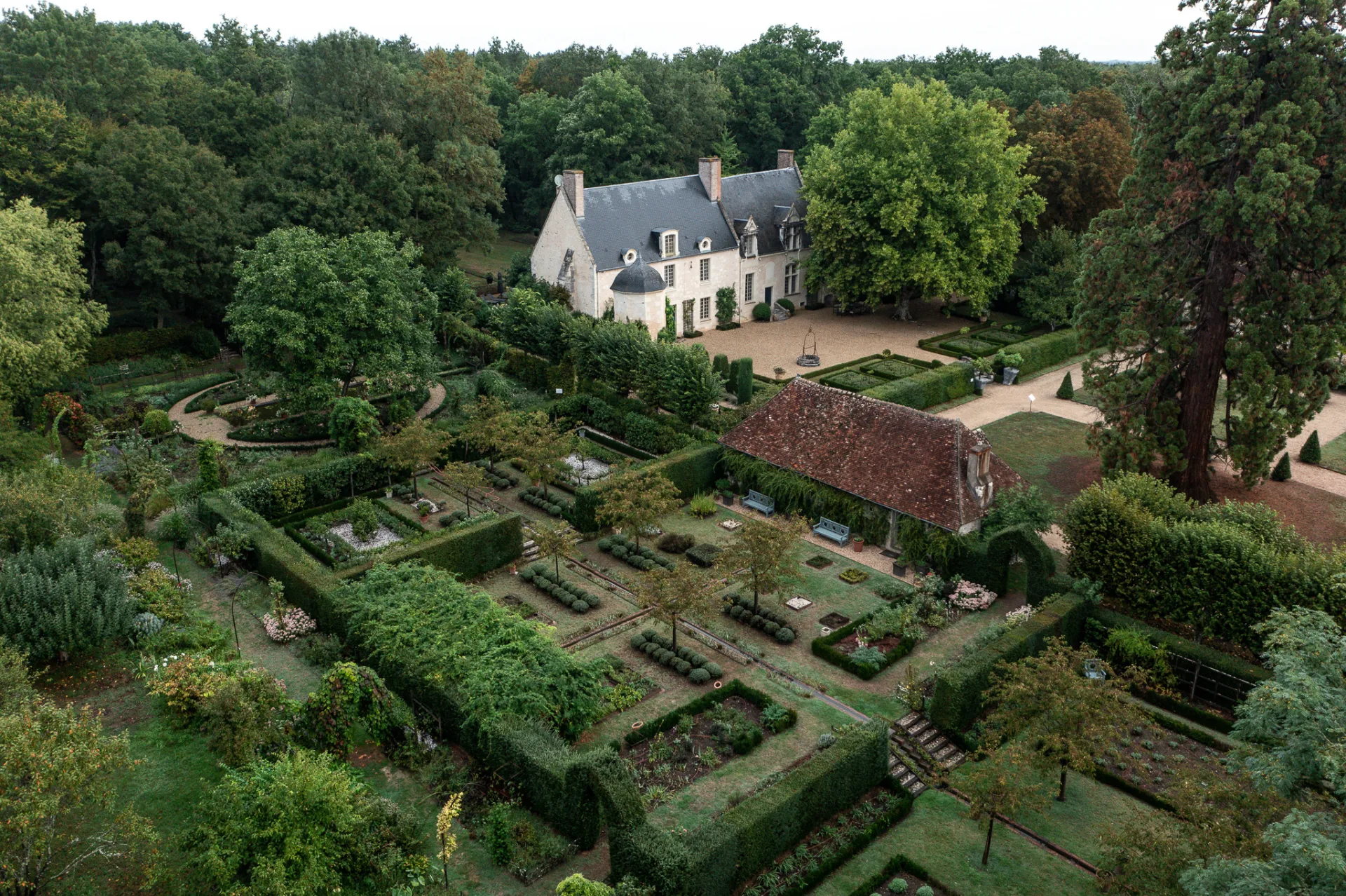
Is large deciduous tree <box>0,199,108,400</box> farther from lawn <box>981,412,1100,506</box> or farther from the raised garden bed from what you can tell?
lawn <box>981,412,1100,506</box>

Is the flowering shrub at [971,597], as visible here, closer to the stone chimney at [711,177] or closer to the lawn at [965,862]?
the lawn at [965,862]

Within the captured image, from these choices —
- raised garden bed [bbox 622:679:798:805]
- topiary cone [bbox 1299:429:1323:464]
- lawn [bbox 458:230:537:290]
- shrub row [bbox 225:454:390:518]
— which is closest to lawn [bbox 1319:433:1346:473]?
topiary cone [bbox 1299:429:1323:464]

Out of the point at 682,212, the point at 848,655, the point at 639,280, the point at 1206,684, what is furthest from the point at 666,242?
the point at 1206,684

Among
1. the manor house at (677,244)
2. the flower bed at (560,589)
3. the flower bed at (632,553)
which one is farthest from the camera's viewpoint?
the manor house at (677,244)

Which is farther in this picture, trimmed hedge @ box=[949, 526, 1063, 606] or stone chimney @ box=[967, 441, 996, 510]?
stone chimney @ box=[967, 441, 996, 510]

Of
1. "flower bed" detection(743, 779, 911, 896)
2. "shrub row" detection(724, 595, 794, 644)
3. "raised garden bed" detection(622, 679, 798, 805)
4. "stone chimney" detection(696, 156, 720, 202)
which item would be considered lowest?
"flower bed" detection(743, 779, 911, 896)

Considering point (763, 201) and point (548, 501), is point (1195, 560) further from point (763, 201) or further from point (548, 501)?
point (763, 201)

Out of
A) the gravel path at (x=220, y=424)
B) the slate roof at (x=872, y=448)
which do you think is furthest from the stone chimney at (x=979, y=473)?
the gravel path at (x=220, y=424)
